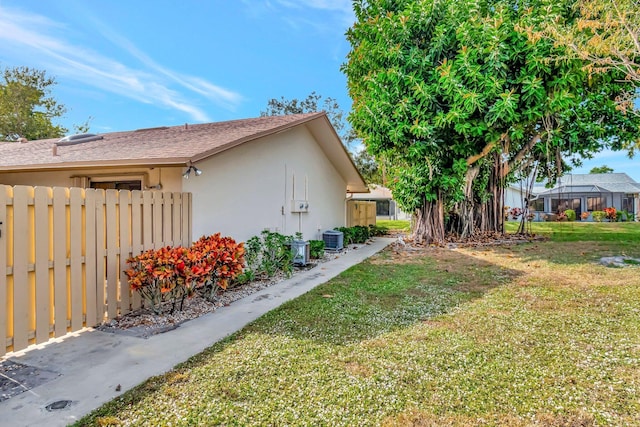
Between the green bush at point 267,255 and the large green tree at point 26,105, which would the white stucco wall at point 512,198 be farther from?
the large green tree at point 26,105

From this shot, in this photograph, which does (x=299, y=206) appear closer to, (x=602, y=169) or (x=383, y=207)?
(x=383, y=207)

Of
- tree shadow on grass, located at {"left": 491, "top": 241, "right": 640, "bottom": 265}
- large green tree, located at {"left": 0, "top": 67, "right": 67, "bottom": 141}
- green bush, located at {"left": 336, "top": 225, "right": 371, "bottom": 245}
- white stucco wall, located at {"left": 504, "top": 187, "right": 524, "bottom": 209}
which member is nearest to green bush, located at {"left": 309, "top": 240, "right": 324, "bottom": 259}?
green bush, located at {"left": 336, "top": 225, "right": 371, "bottom": 245}

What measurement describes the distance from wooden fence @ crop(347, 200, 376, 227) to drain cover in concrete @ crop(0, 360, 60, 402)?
12616 millimetres

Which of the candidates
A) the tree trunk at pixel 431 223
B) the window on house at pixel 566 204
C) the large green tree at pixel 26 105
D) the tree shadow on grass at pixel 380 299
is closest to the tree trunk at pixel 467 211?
the tree trunk at pixel 431 223

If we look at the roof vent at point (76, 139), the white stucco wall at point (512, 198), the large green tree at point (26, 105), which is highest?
the large green tree at point (26, 105)

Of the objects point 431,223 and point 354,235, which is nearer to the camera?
point 431,223

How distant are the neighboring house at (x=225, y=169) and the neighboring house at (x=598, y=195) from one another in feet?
80.1

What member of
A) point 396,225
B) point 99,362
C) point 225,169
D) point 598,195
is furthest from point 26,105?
point 598,195

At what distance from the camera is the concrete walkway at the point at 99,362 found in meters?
2.59

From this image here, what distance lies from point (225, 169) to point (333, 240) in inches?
221

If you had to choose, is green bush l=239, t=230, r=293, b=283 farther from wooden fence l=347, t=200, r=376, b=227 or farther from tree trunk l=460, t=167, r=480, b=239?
tree trunk l=460, t=167, r=480, b=239

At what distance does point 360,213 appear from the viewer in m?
16.6

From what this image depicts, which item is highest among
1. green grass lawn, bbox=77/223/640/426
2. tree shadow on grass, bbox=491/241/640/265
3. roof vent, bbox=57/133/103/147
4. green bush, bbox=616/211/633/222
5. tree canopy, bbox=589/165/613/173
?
tree canopy, bbox=589/165/613/173

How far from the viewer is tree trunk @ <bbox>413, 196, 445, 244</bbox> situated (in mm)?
12312
